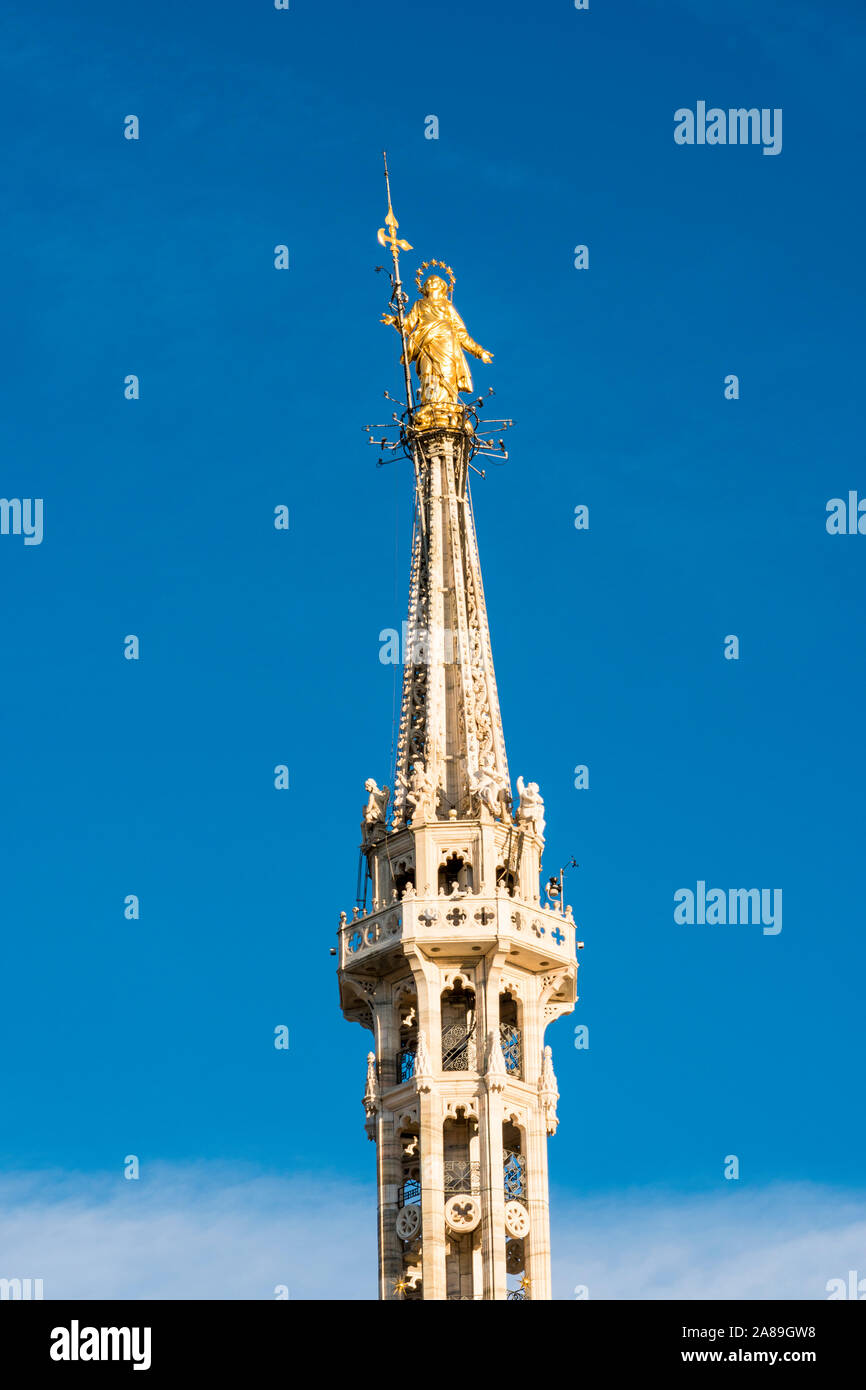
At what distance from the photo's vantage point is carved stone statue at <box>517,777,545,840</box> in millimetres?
144875

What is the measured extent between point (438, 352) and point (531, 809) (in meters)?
24.7

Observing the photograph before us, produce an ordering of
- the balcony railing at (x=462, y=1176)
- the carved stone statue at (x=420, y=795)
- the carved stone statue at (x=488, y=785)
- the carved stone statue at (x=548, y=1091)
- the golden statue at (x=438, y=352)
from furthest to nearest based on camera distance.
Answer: the golden statue at (x=438, y=352), the carved stone statue at (x=488, y=785), the carved stone statue at (x=420, y=795), the carved stone statue at (x=548, y=1091), the balcony railing at (x=462, y=1176)

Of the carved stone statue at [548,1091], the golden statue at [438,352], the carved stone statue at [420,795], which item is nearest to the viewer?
the carved stone statue at [548,1091]

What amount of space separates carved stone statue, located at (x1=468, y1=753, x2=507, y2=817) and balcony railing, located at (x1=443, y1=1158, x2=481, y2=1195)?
1574 centimetres

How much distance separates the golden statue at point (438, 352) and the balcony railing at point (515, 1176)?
36.6m

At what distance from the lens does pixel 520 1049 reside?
462ft

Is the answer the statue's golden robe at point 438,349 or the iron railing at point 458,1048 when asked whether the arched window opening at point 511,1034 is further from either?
the statue's golden robe at point 438,349

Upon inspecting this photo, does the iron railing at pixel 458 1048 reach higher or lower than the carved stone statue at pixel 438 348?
lower

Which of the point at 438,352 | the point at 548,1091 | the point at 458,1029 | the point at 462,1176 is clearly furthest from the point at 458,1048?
the point at 438,352

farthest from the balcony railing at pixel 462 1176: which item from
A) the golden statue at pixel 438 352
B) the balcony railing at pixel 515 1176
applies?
Result: the golden statue at pixel 438 352

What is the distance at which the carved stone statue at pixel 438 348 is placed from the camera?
156000mm

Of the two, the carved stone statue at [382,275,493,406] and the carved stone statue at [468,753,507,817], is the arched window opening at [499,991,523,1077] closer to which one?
the carved stone statue at [468,753,507,817]
